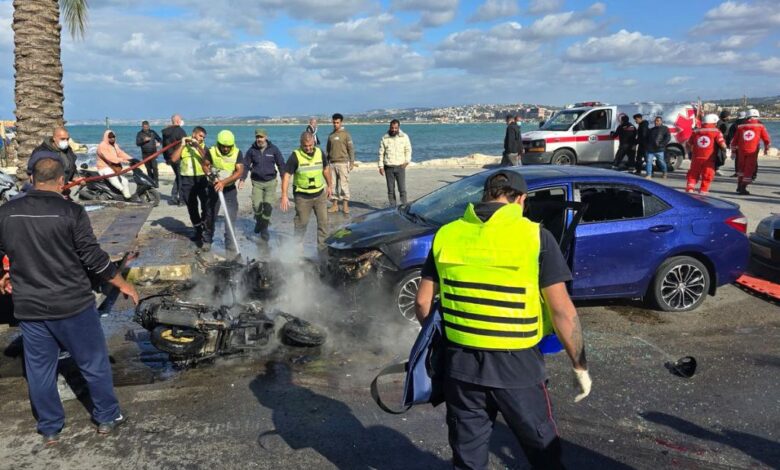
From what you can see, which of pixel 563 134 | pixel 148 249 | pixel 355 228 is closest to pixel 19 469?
pixel 355 228

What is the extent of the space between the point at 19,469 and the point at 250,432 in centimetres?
132

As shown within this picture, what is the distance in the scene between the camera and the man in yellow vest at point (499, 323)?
7.79 ft

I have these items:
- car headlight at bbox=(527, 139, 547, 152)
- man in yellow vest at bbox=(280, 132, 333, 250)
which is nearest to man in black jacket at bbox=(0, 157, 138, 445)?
man in yellow vest at bbox=(280, 132, 333, 250)

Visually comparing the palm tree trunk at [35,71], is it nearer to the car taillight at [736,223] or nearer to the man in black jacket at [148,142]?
the man in black jacket at [148,142]

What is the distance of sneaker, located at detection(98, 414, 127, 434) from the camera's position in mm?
3699

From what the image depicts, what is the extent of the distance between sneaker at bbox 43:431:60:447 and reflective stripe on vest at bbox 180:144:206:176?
5.41m

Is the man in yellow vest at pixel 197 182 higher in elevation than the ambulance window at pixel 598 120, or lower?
lower

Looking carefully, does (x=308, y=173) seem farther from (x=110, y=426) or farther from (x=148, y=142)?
(x=148, y=142)

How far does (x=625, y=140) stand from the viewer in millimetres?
16609

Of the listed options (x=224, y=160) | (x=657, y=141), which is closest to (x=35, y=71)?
(x=224, y=160)

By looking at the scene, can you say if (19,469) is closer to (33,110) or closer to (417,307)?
(417,307)

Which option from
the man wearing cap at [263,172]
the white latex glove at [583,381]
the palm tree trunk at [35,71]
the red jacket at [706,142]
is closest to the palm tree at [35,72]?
the palm tree trunk at [35,71]

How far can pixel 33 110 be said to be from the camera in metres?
9.94

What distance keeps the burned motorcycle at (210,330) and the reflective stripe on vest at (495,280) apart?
2740 millimetres
